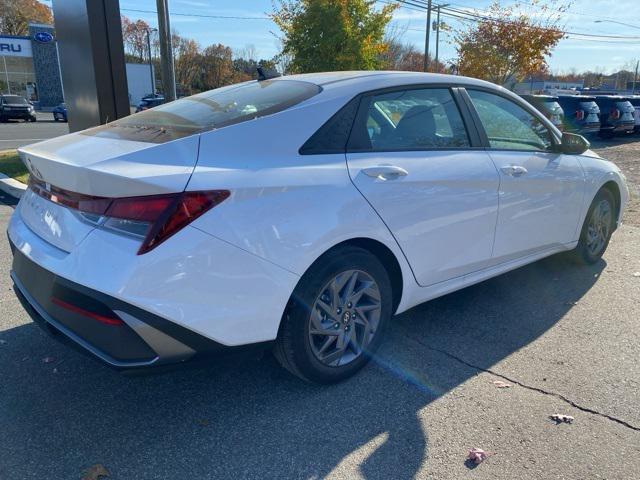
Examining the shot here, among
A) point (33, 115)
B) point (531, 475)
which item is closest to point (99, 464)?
point (531, 475)

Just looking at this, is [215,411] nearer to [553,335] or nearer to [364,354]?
[364,354]

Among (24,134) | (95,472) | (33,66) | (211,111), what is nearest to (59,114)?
(24,134)

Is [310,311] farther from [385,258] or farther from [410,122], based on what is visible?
[410,122]

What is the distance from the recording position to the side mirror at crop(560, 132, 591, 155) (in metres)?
4.24

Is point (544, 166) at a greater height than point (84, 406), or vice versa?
point (544, 166)

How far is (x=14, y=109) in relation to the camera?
99.8 ft

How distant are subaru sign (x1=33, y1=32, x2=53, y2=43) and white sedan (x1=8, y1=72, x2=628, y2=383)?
51.5 metres

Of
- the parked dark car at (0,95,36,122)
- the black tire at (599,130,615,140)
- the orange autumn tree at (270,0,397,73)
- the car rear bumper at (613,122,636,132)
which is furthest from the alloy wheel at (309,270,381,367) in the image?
the parked dark car at (0,95,36,122)

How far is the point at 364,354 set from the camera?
3.07 m

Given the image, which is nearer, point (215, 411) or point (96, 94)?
point (215, 411)

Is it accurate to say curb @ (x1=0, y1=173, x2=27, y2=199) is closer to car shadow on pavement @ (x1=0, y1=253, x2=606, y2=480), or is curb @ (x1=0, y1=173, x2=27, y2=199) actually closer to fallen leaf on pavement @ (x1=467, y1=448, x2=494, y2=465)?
car shadow on pavement @ (x1=0, y1=253, x2=606, y2=480)

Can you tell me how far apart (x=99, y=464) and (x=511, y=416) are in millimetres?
1991

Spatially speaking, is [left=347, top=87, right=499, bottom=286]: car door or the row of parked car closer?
[left=347, top=87, right=499, bottom=286]: car door

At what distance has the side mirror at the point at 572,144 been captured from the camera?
13.9 feet
